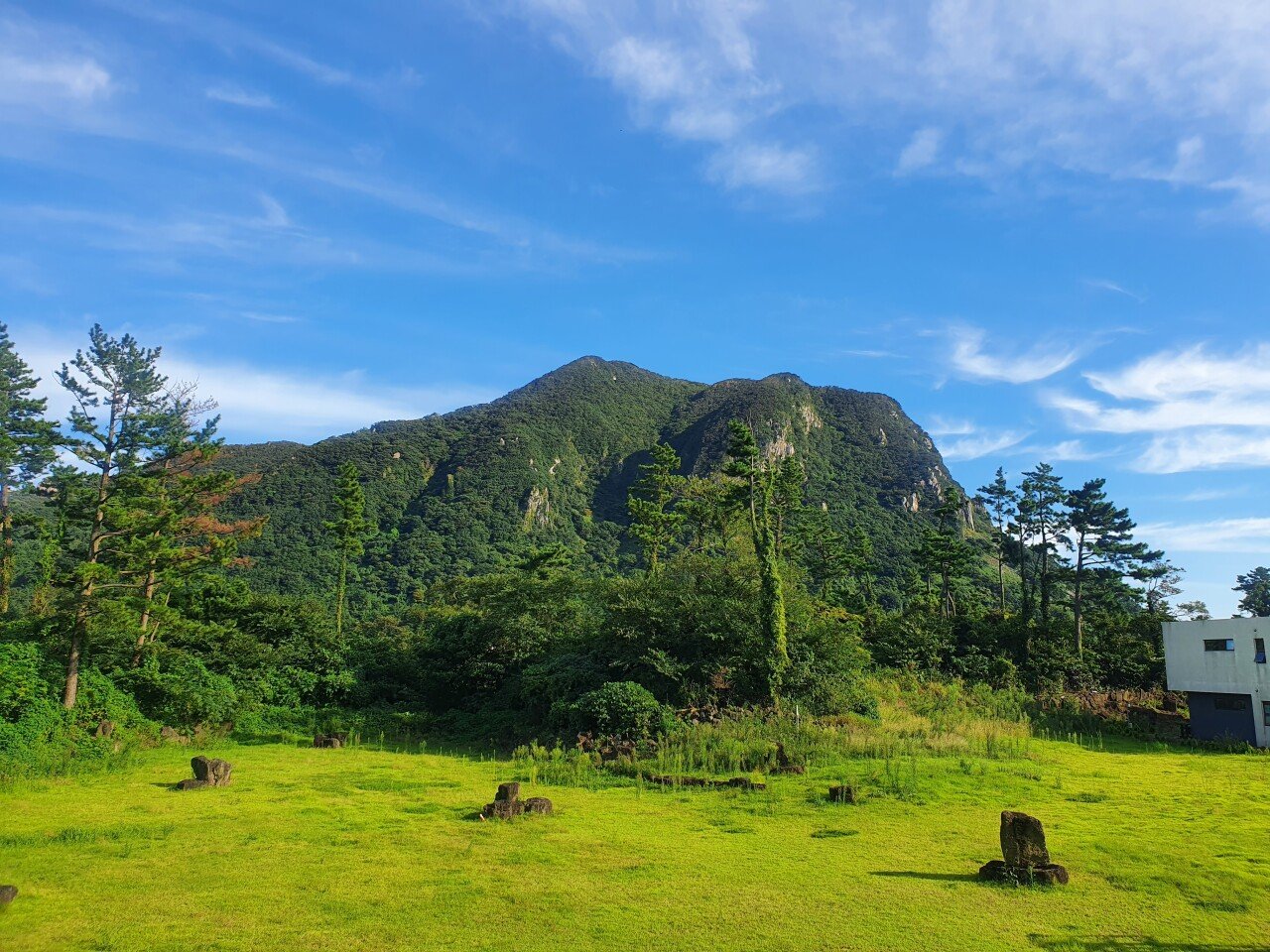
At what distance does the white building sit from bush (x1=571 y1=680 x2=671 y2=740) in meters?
18.6

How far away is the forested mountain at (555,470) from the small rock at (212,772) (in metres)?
48.0

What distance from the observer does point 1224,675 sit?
24500mm

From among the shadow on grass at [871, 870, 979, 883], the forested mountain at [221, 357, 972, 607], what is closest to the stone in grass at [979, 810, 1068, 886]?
the shadow on grass at [871, 870, 979, 883]

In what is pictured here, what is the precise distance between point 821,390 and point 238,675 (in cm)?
16429

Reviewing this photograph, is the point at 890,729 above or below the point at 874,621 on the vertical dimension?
below

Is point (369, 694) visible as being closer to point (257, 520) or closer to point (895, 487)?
point (257, 520)

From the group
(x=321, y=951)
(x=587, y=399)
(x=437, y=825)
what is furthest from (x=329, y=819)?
(x=587, y=399)

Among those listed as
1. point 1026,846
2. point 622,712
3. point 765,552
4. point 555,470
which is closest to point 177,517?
point 622,712

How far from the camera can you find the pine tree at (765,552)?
23.8 metres

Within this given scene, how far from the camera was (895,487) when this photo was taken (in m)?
132

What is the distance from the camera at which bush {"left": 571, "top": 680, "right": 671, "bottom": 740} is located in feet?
67.5

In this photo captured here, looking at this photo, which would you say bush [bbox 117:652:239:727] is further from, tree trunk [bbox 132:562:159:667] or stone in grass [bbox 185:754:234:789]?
stone in grass [bbox 185:754:234:789]

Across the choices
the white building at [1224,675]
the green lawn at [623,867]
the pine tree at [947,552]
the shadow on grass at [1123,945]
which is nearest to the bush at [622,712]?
the green lawn at [623,867]

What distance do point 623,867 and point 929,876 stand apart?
13.2 ft
